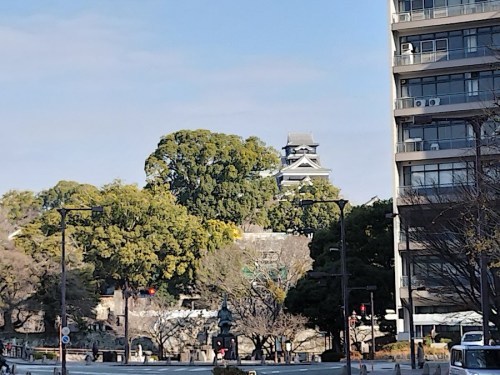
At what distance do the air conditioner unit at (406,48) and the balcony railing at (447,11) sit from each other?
4.97 ft

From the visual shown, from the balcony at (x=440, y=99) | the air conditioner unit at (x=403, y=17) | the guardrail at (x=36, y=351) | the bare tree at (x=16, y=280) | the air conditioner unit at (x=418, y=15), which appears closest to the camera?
the balcony at (x=440, y=99)

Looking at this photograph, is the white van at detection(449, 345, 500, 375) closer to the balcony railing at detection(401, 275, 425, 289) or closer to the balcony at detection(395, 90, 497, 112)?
the balcony railing at detection(401, 275, 425, 289)

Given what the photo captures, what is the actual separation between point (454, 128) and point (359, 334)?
51.8ft

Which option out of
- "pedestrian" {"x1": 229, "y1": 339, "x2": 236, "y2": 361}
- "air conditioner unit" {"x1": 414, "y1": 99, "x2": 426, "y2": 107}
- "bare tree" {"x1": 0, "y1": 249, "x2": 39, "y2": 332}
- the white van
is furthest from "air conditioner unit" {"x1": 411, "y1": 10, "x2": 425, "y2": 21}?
the white van

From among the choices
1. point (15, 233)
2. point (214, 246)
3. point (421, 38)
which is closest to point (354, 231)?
point (421, 38)

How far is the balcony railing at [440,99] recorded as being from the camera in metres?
59.0

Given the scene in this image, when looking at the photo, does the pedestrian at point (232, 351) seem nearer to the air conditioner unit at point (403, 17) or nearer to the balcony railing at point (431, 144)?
the balcony railing at point (431, 144)

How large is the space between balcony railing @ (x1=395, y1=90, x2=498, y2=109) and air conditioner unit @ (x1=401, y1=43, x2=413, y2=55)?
2.89 meters

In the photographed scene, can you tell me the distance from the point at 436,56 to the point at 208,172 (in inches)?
1543

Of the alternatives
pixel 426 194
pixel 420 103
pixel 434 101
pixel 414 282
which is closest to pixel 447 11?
pixel 434 101

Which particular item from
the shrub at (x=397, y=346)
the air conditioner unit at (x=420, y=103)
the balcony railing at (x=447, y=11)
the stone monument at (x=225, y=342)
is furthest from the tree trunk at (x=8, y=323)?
the balcony railing at (x=447, y=11)

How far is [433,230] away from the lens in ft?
134

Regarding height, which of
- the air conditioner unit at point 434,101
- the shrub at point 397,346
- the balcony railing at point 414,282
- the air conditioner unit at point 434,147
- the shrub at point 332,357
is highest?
the air conditioner unit at point 434,101

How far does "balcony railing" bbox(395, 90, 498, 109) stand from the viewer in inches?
2322
